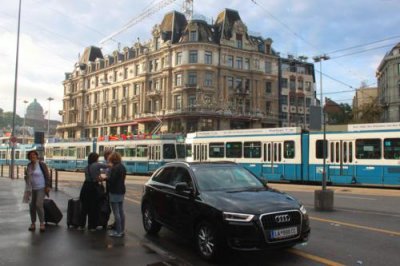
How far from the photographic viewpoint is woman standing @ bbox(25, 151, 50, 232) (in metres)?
9.88

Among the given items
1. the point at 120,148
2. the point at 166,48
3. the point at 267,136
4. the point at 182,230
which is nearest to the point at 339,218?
the point at 182,230

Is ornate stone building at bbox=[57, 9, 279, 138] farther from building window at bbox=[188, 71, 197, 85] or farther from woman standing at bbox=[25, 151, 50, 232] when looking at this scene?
woman standing at bbox=[25, 151, 50, 232]

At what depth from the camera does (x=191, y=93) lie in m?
67.9

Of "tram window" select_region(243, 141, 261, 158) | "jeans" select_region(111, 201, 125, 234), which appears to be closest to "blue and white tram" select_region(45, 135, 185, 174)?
"tram window" select_region(243, 141, 261, 158)

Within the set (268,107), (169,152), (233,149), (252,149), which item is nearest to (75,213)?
(252,149)

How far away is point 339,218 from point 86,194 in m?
6.45

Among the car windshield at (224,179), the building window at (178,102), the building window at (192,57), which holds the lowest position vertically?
the car windshield at (224,179)

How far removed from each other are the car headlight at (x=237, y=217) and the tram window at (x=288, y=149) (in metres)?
20.2

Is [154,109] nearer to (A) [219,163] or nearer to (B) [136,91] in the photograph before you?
(B) [136,91]

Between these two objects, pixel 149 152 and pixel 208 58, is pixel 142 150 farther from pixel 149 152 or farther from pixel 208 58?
pixel 208 58

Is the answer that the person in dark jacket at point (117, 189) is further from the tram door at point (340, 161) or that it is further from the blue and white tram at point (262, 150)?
the tram door at point (340, 161)

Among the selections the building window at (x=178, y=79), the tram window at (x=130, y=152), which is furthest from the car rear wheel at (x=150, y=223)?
the building window at (x=178, y=79)

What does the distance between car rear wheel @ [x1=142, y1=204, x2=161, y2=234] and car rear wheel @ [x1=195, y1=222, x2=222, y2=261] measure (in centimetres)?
228

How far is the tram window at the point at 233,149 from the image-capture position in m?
29.4
